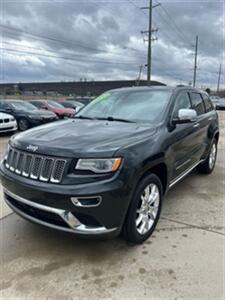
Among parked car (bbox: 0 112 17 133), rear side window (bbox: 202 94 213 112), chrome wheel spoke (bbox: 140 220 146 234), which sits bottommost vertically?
chrome wheel spoke (bbox: 140 220 146 234)

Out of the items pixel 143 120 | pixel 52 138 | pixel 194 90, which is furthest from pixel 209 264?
pixel 194 90

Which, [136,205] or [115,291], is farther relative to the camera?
[136,205]

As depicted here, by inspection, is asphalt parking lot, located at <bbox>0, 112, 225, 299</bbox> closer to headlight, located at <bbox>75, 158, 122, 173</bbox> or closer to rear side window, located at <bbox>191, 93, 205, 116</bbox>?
headlight, located at <bbox>75, 158, 122, 173</bbox>

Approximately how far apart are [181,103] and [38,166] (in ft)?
7.62

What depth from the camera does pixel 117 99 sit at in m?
3.80

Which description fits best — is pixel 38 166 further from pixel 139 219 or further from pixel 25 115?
pixel 25 115

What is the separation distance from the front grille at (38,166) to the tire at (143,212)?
0.76 metres

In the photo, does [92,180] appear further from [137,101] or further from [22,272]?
[137,101]

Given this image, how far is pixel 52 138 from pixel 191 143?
219 centimetres

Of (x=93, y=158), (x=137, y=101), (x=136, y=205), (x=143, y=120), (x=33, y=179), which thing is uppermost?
(x=137, y=101)

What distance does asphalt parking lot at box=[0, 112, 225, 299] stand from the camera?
2061 mm

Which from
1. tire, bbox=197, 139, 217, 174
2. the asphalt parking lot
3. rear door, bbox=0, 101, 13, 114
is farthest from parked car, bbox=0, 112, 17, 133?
tire, bbox=197, 139, 217, 174

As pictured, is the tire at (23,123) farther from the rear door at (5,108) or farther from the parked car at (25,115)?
the rear door at (5,108)

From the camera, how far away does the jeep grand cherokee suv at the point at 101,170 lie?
214 cm
